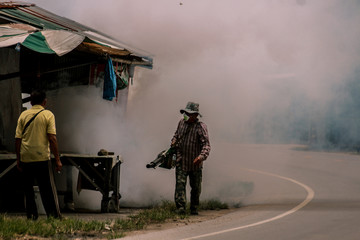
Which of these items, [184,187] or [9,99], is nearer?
[184,187]

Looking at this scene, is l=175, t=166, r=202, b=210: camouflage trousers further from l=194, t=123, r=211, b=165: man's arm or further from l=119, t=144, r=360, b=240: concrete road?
l=119, t=144, r=360, b=240: concrete road

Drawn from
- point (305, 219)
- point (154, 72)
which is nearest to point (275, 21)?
point (154, 72)

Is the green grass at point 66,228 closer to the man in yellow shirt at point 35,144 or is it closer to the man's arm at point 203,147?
the man in yellow shirt at point 35,144

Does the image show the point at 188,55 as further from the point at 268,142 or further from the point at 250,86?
the point at 268,142

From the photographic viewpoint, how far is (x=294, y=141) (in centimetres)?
2159

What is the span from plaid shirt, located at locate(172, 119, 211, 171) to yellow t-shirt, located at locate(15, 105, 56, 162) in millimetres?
2650

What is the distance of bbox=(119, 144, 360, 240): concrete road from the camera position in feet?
26.3

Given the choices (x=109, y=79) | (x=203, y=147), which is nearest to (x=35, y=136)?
(x=109, y=79)

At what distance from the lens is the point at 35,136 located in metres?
8.40

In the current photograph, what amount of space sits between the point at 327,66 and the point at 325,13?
136cm

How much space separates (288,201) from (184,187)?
2.69 m

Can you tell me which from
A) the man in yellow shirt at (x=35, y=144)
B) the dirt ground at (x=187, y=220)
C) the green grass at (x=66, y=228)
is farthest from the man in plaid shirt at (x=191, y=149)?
the man in yellow shirt at (x=35, y=144)

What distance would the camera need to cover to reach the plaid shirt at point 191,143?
33.9ft

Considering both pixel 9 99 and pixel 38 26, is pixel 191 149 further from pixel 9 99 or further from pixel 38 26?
pixel 38 26
